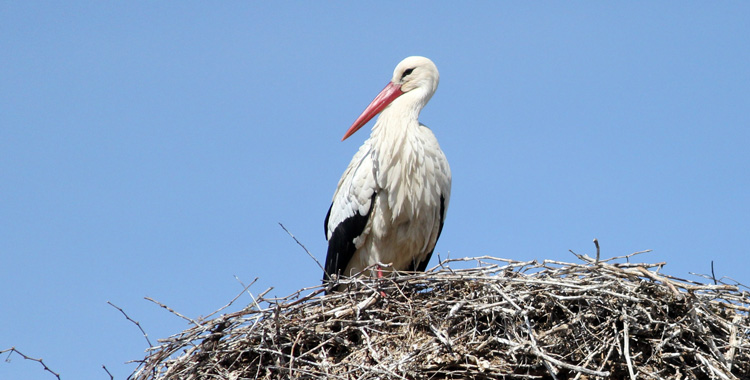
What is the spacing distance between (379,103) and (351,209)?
75 cm

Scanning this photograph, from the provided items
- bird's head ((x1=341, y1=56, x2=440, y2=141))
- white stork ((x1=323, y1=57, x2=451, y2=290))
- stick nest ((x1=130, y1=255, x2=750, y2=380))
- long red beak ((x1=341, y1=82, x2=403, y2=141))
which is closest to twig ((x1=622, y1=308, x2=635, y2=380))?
stick nest ((x1=130, y1=255, x2=750, y2=380))

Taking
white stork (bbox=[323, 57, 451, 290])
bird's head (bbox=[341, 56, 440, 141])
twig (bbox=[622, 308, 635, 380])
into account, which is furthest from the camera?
bird's head (bbox=[341, 56, 440, 141])

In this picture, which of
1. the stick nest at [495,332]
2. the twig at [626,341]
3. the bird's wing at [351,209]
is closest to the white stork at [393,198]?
the bird's wing at [351,209]

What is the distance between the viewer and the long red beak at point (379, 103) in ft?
17.6

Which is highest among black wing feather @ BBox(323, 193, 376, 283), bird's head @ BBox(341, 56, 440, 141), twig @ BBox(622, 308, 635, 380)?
bird's head @ BBox(341, 56, 440, 141)

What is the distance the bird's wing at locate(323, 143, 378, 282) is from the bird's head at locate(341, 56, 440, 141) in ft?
1.21

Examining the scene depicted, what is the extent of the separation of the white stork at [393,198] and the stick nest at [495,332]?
758mm

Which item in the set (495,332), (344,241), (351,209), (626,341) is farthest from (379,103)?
(626,341)

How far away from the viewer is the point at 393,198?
4832 millimetres

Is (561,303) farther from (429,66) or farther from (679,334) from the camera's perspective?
(429,66)

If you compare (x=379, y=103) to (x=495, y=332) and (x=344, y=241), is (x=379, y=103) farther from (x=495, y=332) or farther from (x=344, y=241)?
(x=495, y=332)

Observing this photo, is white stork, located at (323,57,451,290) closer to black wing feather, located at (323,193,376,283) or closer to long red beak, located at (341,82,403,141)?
black wing feather, located at (323,193,376,283)

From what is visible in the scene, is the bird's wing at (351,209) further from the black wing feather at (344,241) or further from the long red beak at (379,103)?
the long red beak at (379,103)

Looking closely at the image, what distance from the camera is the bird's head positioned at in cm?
527
